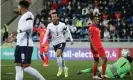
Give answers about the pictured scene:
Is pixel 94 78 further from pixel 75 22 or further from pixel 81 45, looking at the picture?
pixel 75 22

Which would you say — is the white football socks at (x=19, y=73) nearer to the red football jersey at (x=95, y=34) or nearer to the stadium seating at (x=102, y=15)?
the red football jersey at (x=95, y=34)

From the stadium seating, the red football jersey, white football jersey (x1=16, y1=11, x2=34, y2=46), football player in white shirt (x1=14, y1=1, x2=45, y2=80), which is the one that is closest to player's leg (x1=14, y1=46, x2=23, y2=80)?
football player in white shirt (x1=14, y1=1, x2=45, y2=80)

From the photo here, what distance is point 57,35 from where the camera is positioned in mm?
16422

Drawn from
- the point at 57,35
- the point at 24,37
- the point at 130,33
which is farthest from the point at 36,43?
the point at 24,37

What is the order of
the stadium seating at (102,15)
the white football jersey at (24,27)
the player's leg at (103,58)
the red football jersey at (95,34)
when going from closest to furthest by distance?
the white football jersey at (24,27) → the player's leg at (103,58) → the red football jersey at (95,34) → the stadium seating at (102,15)

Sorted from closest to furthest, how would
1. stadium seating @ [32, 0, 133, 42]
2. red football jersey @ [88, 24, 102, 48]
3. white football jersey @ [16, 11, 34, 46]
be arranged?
white football jersey @ [16, 11, 34, 46] < red football jersey @ [88, 24, 102, 48] < stadium seating @ [32, 0, 133, 42]

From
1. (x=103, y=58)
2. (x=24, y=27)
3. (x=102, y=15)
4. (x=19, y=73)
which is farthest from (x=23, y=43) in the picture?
(x=102, y=15)

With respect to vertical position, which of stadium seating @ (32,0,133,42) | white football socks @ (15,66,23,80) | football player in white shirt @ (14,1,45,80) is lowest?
white football socks @ (15,66,23,80)

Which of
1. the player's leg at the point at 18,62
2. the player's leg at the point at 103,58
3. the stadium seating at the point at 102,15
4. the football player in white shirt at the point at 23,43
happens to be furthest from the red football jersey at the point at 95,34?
the stadium seating at the point at 102,15

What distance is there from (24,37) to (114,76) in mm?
5737

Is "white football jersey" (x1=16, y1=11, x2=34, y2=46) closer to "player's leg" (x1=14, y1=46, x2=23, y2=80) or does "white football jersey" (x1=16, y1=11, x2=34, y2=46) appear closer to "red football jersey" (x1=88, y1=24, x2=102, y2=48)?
"player's leg" (x1=14, y1=46, x2=23, y2=80)

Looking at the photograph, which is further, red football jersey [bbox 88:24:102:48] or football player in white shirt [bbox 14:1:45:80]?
red football jersey [bbox 88:24:102:48]

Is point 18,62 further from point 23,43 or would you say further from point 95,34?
point 95,34

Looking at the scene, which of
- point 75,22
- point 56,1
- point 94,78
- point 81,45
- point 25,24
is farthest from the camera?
point 56,1
